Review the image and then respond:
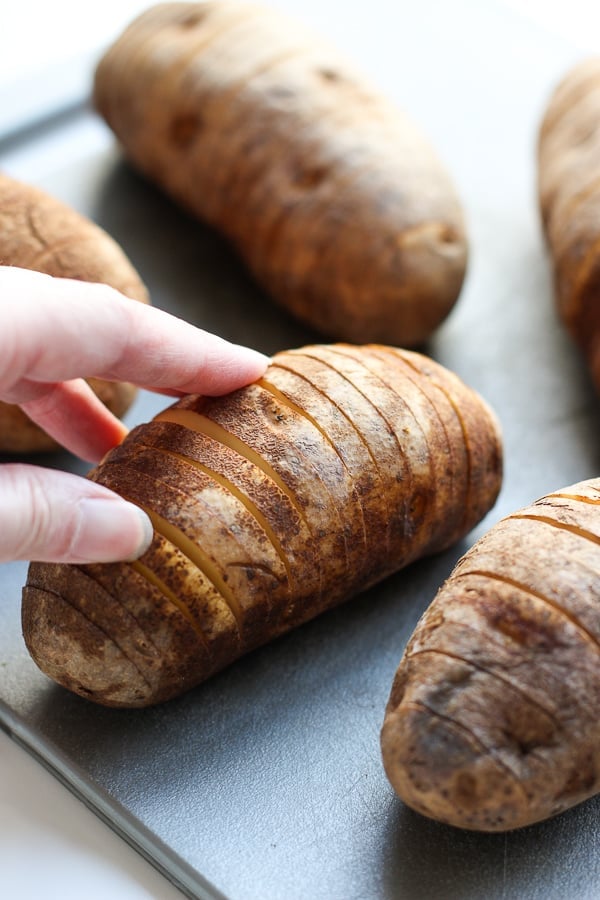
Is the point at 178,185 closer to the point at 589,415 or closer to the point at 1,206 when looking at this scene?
the point at 1,206

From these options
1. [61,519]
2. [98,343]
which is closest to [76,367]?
[98,343]

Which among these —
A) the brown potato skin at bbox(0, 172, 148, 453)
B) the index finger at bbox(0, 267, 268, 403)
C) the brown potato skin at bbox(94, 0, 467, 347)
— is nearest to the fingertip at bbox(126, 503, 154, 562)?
the index finger at bbox(0, 267, 268, 403)

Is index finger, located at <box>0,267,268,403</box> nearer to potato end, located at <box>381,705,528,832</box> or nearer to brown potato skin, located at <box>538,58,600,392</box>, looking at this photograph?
potato end, located at <box>381,705,528,832</box>

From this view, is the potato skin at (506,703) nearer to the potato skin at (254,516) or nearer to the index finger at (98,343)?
the potato skin at (254,516)

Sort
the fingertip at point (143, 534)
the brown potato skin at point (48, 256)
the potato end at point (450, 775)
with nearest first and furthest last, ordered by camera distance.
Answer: the potato end at point (450, 775) → the fingertip at point (143, 534) → the brown potato skin at point (48, 256)

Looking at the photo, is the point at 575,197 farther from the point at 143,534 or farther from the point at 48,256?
the point at 143,534

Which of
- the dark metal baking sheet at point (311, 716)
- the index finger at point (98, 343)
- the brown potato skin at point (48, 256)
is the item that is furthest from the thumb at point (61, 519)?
the brown potato skin at point (48, 256)
